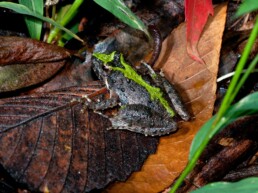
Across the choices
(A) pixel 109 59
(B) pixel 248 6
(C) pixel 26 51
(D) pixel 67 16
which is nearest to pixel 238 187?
(B) pixel 248 6

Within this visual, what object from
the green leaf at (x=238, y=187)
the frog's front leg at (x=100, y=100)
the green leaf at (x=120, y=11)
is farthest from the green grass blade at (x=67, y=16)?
the green leaf at (x=238, y=187)

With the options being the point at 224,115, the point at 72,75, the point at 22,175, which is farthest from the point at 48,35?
the point at 224,115

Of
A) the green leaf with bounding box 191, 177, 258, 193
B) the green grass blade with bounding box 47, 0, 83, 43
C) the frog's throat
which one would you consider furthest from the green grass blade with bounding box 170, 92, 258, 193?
the green grass blade with bounding box 47, 0, 83, 43

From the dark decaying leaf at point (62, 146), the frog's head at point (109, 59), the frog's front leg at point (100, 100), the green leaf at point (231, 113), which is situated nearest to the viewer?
the green leaf at point (231, 113)

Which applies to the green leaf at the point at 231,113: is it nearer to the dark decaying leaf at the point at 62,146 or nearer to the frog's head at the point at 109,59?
the dark decaying leaf at the point at 62,146

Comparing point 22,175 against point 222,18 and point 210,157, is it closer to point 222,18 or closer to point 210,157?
point 210,157
